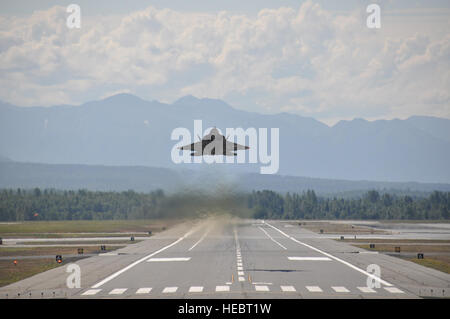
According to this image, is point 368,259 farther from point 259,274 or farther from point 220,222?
point 220,222

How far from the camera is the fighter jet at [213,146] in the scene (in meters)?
73.6

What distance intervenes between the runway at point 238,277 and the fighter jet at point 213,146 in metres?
12.5

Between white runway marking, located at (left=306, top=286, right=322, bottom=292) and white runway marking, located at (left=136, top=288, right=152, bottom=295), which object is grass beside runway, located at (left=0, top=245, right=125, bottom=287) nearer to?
white runway marking, located at (left=136, top=288, right=152, bottom=295)

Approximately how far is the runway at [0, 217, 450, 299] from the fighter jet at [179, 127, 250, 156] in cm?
1246

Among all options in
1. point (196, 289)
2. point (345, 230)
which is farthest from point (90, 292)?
point (345, 230)

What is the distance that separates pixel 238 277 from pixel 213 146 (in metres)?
32.8

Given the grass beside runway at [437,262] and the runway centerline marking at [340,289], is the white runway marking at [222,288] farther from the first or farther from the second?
the grass beside runway at [437,262]

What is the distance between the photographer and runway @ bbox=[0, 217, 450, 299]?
1399 inches

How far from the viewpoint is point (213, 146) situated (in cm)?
7400

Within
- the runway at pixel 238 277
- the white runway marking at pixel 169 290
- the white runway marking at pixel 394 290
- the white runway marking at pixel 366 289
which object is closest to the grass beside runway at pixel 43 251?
the runway at pixel 238 277

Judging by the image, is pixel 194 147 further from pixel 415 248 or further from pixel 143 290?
pixel 143 290

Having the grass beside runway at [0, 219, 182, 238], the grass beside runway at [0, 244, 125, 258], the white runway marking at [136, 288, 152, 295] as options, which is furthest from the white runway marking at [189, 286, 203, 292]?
the grass beside runway at [0, 219, 182, 238]
